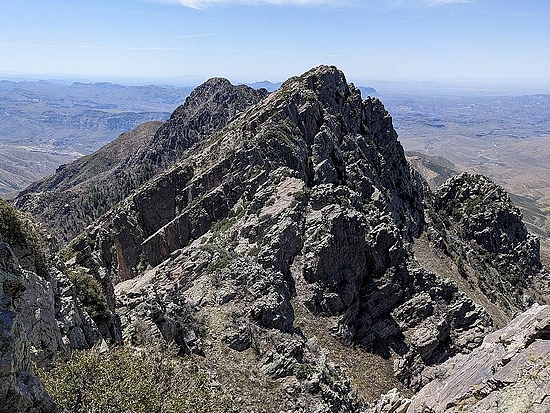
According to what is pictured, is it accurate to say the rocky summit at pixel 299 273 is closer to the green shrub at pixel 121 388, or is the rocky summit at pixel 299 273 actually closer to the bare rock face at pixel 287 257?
the bare rock face at pixel 287 257

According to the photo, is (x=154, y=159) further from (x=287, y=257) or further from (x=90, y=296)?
(x=90, y=296)

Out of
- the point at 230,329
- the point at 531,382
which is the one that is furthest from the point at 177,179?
the point at 531,382

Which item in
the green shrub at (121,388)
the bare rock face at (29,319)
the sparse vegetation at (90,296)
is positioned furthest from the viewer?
the sparse vegetation at (90,296)

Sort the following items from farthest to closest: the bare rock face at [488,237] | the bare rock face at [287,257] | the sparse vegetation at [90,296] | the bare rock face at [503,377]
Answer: the bare rock face at [488,237] < the bare rock face at [287,257] < the sparse vegetation at [90,296] < the bare rock face at [503,377]

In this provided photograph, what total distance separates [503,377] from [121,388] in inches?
450

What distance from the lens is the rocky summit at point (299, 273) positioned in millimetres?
20953

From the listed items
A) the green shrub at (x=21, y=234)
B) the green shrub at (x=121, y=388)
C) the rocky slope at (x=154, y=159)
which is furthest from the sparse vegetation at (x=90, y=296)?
the rocky slope at (x=154, y=159)

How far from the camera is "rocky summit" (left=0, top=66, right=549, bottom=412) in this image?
21.0 metres

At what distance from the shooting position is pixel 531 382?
10.7 metres

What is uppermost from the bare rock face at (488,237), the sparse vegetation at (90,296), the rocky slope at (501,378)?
the rocky slope at (501,378)

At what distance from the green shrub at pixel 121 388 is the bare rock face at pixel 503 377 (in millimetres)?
7661

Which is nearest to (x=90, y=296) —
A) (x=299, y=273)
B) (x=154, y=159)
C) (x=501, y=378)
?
(x=299, y=273)

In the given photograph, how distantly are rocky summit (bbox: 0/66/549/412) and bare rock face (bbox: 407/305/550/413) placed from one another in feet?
0.52

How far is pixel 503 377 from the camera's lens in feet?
39.9
